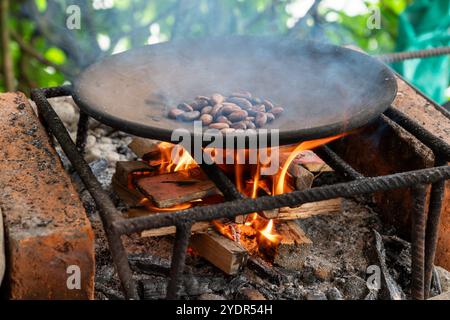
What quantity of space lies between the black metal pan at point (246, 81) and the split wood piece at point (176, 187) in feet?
0.75

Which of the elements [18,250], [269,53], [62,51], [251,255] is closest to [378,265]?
[251,255]

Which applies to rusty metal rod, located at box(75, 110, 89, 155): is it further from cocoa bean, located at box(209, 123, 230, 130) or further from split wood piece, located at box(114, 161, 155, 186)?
cocoa bean, located at box(209, 123, 230, 130)

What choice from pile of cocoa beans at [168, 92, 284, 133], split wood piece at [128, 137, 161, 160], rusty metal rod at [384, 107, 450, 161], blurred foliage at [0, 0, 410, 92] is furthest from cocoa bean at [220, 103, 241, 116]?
blurred foliage at [0, 0, 410, 92]

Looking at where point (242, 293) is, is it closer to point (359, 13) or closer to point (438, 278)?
point (438, 278)

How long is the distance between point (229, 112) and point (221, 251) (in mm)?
489

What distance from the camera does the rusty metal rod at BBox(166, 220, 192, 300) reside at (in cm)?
175

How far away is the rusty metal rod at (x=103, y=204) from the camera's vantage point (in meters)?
1.73

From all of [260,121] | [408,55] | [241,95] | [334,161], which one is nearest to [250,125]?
[260,121]

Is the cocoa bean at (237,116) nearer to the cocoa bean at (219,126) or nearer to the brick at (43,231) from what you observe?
the cocoa bean at (219,126)

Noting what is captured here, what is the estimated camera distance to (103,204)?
1.82 metres

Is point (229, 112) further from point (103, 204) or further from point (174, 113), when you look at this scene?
point (103, 204)

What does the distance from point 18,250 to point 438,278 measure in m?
1.48

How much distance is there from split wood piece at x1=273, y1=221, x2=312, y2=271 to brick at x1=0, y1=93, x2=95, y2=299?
70 cm

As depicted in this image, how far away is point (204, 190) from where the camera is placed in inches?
87.5
